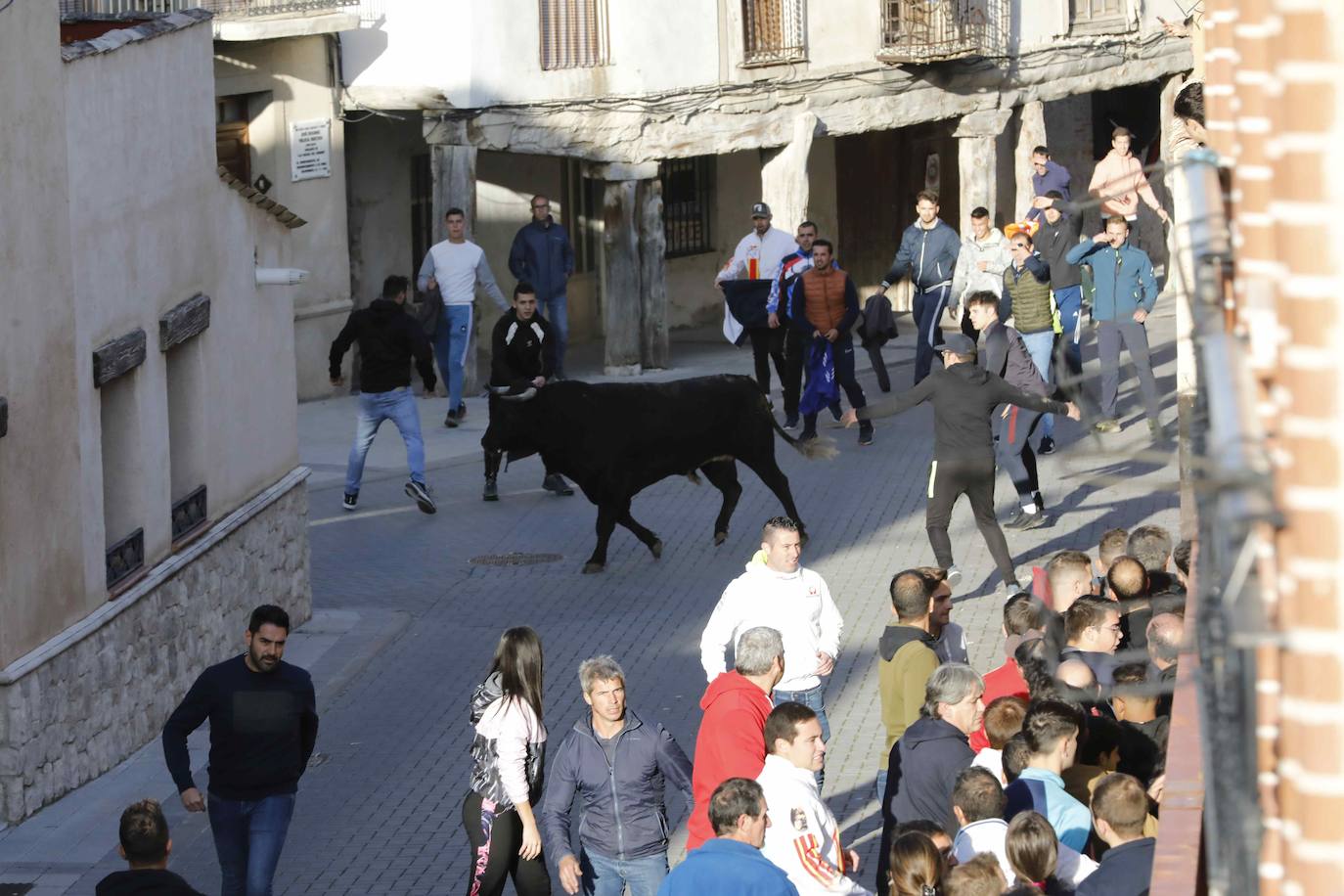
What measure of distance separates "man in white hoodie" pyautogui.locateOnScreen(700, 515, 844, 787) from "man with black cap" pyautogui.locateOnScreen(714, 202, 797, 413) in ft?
33.6

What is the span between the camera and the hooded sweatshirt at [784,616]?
9.75 metres

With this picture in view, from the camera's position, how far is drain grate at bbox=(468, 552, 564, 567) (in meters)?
15.8

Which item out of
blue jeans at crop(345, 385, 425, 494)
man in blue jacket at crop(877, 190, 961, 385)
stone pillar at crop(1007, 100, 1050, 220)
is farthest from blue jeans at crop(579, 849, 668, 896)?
stone pillar at crop(1007, 100, 1050, 220)

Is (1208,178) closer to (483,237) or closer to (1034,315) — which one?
(1034,315)

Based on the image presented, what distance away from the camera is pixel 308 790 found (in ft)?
36.7

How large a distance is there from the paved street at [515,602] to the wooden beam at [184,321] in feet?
→ 7.24

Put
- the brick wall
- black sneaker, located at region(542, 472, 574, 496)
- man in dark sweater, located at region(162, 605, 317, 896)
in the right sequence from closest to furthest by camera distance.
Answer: the brick wall → man in dark sweater, located at region(162, 605, 317, 896) → black sneaker, located at region(542, 472, 574, 496)

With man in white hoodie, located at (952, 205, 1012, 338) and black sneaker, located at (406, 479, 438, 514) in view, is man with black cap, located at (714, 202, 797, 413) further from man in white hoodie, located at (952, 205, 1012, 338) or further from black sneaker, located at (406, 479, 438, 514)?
black sneaker, located at (406, 479, 438, 514)

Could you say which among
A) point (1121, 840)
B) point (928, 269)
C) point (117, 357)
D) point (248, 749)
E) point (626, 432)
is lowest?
point (248, 749)

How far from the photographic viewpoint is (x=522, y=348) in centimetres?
1716

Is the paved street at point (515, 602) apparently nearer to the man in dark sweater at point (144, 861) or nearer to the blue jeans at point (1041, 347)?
the blue jeans at point (1041, 347)

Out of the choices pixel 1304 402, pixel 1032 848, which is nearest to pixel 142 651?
pixel 1032 848

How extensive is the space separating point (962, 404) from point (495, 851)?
5.91m

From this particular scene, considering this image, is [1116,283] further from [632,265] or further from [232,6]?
[232,6]
